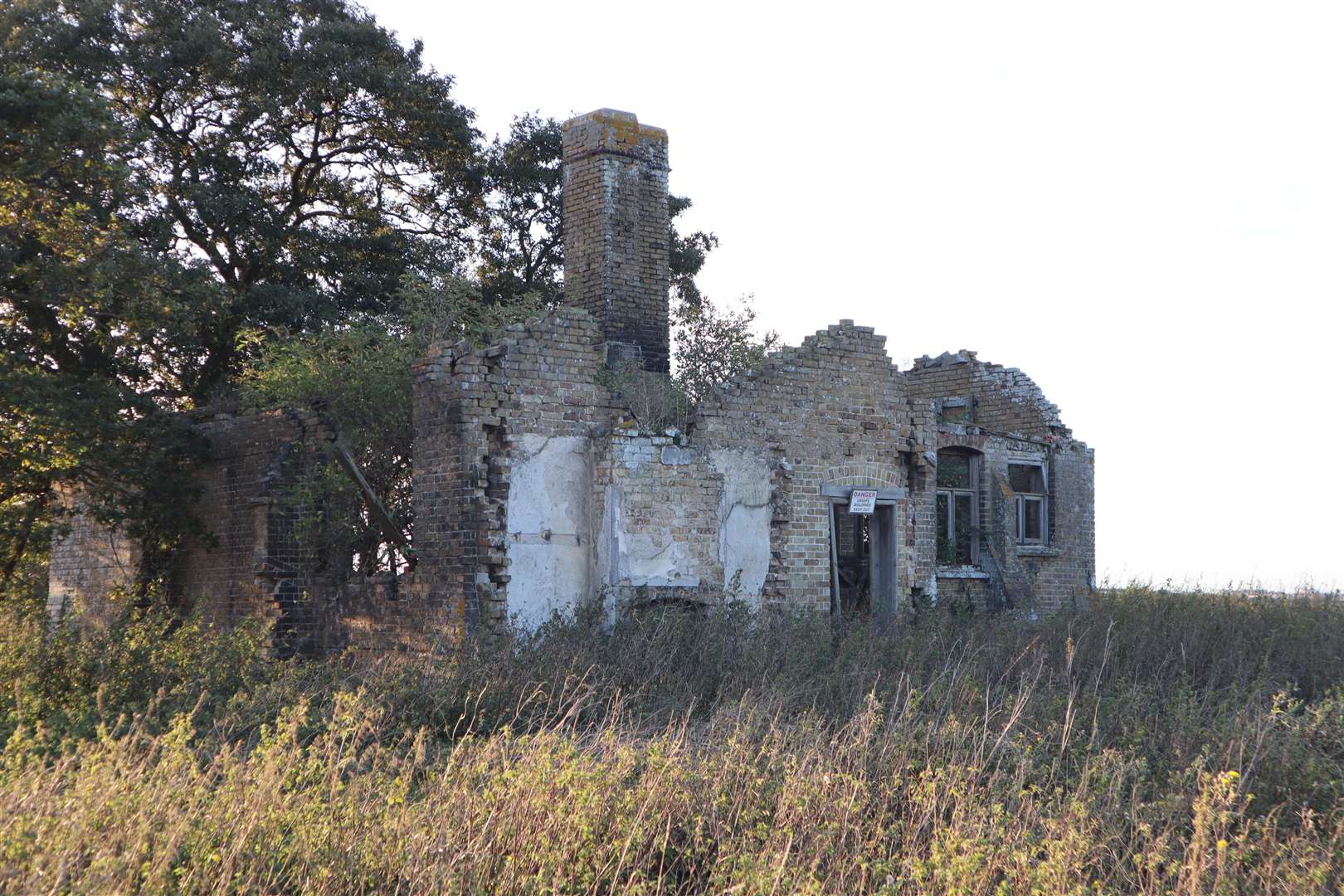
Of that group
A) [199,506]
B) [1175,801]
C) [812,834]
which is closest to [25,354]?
[199,506]

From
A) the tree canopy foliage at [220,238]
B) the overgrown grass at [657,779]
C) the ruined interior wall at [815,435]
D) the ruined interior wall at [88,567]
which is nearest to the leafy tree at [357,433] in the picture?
the tree canopy foliage at [220,238]

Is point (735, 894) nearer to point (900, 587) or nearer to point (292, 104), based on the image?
point (900, 587)

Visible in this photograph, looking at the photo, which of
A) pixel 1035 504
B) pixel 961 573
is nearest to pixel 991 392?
pixel 1035 504

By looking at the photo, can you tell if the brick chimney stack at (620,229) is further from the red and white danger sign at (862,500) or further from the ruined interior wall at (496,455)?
the ruined interior wall at (496,455)

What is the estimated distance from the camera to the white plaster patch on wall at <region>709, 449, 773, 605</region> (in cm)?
1384

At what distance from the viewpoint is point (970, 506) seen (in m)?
18.7

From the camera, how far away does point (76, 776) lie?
20.5 ft

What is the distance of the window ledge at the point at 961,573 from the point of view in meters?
17.7

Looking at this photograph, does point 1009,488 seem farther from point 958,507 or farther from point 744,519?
point 744,519

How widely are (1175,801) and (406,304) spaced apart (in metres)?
15.4

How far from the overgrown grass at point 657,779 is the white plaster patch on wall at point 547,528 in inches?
56.7

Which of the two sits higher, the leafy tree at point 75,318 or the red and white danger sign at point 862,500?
the leafy tree at point 75,318

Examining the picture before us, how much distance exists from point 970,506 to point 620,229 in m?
6.94

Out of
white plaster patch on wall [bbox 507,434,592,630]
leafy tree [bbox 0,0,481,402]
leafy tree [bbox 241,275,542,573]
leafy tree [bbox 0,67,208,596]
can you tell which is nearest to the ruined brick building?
white plaster patch on wall [bbox 507,434,592,630]
